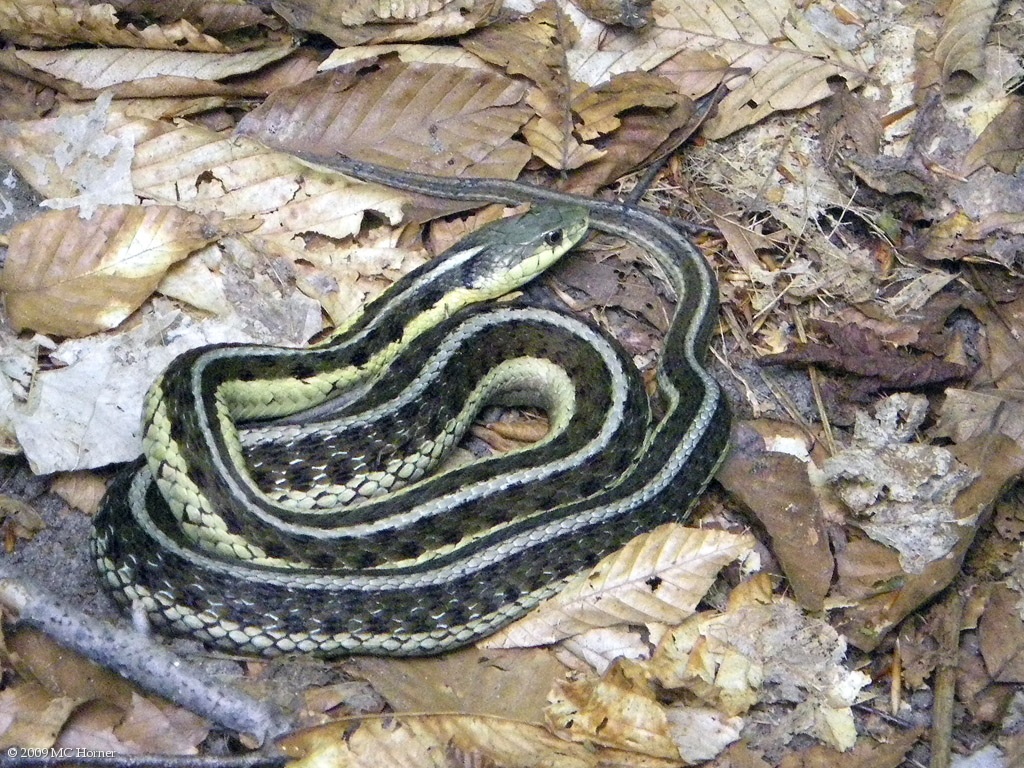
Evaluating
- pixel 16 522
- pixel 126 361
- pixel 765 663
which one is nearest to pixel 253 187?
pixel 126 361

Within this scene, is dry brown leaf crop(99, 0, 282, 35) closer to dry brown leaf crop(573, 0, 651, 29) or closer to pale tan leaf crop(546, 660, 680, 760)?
dry brown leaf crop(573, 0, 651, 29)

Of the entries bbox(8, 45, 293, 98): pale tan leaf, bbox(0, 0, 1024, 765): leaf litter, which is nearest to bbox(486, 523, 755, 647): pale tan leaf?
bbox(0, 0, 1024, 765): leaf litter

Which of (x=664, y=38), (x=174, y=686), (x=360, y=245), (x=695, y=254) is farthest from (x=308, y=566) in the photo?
(x=664, y=38)

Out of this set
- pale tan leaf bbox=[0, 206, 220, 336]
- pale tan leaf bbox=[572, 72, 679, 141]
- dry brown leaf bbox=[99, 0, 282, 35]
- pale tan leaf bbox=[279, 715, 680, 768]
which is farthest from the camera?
pale tan leaf bbox=[572, 72, 679, 141]

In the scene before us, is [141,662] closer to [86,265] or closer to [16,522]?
[16,522]

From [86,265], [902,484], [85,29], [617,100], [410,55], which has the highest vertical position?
[85,29]

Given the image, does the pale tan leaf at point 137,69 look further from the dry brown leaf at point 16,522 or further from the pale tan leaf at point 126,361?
the dry brown leaf at point 16,522
